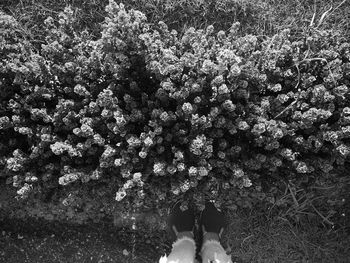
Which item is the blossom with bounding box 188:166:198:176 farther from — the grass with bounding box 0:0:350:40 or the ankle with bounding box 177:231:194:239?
the grass with bounding box 0:0:350:40

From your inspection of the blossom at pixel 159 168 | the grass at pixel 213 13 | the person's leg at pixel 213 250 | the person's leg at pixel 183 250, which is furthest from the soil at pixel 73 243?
the grass at pixel 213 13

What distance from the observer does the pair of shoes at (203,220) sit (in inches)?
130

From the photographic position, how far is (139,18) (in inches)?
96.0

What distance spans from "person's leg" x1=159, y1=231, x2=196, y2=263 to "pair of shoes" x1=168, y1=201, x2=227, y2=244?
0.05 metres

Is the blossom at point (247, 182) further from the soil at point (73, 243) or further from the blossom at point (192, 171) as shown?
the soil at point (73, 243)

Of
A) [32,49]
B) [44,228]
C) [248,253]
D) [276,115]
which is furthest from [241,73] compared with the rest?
[44,228]

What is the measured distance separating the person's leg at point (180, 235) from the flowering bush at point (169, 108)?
2.12 feet

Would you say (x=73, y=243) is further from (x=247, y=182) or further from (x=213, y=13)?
(x=213, y=13)

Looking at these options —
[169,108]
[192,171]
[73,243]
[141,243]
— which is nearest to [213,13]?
[169,108]

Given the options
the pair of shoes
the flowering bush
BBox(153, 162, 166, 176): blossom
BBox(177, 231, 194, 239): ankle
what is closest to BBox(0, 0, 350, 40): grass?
the flowering bush

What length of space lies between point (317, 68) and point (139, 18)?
115cm

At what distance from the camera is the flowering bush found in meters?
2.44

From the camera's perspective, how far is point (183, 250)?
323cm

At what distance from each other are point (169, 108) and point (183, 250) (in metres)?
1.25
